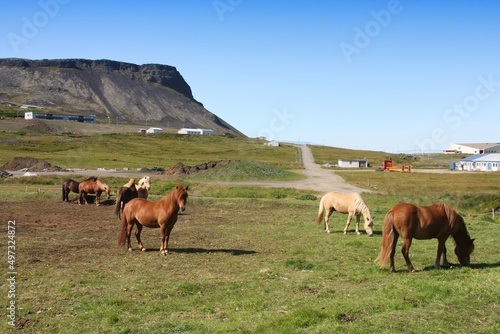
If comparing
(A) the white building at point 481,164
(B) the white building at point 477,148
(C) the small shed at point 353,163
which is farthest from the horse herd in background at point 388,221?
(B) the white building at point 477,148

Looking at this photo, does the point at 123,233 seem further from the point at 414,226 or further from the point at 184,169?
the point at 184,169

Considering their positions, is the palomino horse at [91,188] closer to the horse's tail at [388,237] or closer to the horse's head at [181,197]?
the horse's head at [181,197]

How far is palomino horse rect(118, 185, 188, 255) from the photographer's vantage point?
16.5 meters

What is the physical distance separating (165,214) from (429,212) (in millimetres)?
8774

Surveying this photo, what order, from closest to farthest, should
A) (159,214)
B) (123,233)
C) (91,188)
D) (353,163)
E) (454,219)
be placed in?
(454,219) → (159,214) → (123,233) → (91,188) → (353,163)

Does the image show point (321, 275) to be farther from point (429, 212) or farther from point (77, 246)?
point (77, 246)

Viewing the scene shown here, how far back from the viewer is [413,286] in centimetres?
1117

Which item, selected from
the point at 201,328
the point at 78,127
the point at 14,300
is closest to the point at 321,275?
the point at 201,328

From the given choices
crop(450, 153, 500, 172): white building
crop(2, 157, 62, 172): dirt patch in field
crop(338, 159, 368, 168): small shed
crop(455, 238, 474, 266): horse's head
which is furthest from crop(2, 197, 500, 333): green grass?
crop(450, 153, 500, 172): white building

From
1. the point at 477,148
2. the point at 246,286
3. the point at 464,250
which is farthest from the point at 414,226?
the point at 477,148

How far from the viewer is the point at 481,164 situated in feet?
330

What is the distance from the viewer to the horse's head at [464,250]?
14.0 metres

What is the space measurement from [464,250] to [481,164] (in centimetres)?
9702

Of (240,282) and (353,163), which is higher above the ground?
(353,163)
